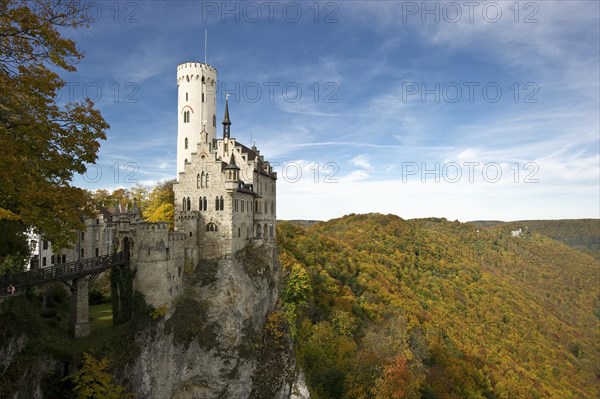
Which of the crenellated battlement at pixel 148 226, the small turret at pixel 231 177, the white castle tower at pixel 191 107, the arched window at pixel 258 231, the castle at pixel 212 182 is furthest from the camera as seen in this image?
the arched window at pixel 258 231

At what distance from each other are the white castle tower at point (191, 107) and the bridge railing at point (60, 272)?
49.6 ft

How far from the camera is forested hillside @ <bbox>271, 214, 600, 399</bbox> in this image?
50750 mm

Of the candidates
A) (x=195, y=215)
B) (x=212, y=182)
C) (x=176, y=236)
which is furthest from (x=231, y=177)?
(x=176, y=236)

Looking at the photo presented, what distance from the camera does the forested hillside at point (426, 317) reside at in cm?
5075

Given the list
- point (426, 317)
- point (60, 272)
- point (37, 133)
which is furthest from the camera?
point (426, 317)

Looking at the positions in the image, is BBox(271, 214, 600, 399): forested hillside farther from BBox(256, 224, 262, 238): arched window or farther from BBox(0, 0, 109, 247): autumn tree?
BBox(0, 0, 109, 247): autumn tree

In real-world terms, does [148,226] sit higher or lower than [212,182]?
lower

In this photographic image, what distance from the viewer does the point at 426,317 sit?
84.1 m

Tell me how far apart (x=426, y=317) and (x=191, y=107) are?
210 ft

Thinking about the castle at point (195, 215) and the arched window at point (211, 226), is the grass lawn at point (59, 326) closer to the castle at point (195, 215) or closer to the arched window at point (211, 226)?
the castle at point (195, 215)

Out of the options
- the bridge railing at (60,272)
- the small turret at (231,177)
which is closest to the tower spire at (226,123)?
the small turret at (231,177)

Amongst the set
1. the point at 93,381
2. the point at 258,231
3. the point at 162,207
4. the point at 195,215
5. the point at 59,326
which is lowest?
the point at 93,381

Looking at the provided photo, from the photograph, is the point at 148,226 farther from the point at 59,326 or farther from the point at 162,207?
the point at 162,207

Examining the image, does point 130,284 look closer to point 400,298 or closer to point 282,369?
point 282,369
